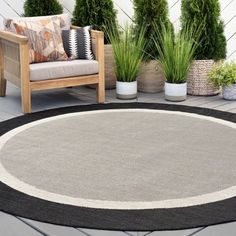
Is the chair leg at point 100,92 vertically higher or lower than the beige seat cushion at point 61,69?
lower

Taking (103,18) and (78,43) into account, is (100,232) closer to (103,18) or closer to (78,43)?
(78,43)

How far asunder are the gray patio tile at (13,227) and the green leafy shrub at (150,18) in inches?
110

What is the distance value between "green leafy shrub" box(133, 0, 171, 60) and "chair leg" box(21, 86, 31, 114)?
1312 mm

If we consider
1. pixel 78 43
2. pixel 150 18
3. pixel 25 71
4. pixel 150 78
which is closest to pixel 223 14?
pixel 150 18

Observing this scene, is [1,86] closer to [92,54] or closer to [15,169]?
[92,54]

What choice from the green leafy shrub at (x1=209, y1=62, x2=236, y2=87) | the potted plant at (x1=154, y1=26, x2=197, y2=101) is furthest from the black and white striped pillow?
the green leafy shrub at (x1=209, y1=62, x2=236, y2=87)

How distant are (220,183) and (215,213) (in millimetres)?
363

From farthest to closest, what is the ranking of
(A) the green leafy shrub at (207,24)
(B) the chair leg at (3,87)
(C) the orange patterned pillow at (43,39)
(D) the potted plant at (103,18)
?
1. (D) the potted plant at (103,18)
2. (B) the chair leg at (3,87)
3. (A) the green leafy shrub at (207,24)
4. (C) the orange patterned pillow at (43,39)

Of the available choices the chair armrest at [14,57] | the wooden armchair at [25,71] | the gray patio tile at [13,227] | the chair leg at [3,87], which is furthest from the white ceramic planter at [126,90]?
the gray patio tile at [13,227]

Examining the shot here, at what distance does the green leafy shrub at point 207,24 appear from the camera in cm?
458

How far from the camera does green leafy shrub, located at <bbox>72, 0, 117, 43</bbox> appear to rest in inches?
196

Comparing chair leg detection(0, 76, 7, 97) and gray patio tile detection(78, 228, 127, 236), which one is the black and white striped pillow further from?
gray patio tile detection(78, 228, 127, 236)

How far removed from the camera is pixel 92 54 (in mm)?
4520

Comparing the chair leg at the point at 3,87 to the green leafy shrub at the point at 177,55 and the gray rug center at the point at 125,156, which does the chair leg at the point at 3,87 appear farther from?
the green leafy shrub at the point at 177,55
